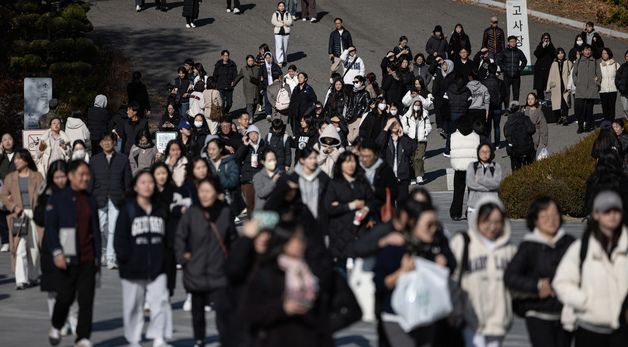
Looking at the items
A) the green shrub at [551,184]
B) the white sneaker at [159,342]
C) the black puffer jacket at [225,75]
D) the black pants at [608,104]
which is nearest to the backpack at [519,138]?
the green shrub at [551,184]

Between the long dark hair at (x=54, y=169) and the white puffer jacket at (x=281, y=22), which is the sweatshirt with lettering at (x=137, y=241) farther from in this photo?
the white puffer jacket at (x=281, y=22)

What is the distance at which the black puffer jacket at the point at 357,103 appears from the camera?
89.8ft

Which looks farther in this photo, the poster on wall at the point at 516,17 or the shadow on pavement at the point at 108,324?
the poster on wall at the point at 516,17

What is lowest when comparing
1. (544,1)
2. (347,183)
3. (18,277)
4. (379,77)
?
(18,277)

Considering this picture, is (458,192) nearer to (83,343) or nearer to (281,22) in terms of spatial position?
(83,343)

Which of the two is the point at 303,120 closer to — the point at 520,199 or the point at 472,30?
the point at 520,199

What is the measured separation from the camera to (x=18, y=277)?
56.8 ft

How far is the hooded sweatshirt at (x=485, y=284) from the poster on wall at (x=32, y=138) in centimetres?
1332

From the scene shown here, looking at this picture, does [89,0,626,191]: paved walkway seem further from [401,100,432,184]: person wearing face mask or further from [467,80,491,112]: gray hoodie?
[401,100,432,184]: person wearing face mask

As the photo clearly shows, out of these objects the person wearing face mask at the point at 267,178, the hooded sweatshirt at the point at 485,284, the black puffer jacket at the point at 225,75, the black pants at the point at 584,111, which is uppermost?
the black puffer jacket at the point at 225,75

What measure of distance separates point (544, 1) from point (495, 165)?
29.7 metres

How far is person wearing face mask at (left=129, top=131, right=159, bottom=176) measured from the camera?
20125mm

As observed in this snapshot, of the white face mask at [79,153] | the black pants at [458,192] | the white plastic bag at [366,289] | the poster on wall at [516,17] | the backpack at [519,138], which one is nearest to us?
the white plastic bag at [366,289]

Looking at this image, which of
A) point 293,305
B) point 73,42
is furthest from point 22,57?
point 293,305
